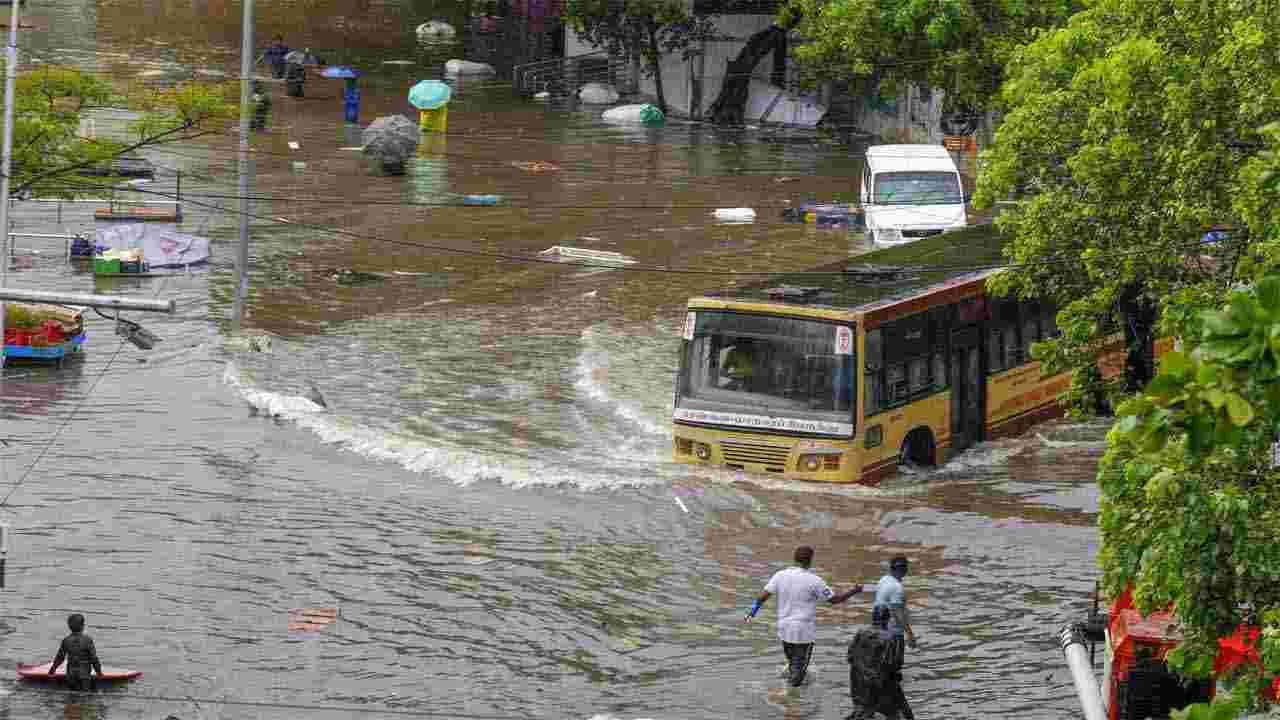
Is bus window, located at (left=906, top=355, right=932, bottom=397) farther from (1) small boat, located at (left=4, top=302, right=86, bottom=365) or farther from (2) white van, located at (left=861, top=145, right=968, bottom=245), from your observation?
(2) white van, located at (left=861, top=145, right=968, bottom=245)

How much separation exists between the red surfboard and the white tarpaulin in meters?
19.4

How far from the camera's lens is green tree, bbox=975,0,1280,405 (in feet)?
58.4

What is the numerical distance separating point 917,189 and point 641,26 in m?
19.0

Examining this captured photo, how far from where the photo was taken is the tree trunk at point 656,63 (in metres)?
55.9

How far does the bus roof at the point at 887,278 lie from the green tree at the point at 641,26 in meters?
27.2

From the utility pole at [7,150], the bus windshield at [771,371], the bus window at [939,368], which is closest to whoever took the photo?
the utility pole at [7,150]

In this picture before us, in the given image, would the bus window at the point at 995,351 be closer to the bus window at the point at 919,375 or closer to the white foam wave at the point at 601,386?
the bus window at the point at 919,375

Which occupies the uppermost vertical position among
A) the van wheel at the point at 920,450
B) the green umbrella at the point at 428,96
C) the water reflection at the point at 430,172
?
the green umbrella at the point at 428,96

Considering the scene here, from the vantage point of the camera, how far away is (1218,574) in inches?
422

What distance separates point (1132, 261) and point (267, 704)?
8.82 m

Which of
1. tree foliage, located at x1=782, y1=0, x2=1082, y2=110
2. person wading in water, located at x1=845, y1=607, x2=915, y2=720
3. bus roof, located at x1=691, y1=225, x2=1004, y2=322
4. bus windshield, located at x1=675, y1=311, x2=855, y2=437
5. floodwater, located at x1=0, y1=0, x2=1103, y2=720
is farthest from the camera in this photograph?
tree foliage, located at x1=782, y1=0, x2=1082, y2=110

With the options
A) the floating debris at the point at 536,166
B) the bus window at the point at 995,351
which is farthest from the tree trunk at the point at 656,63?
the bus window at the point at 995,351

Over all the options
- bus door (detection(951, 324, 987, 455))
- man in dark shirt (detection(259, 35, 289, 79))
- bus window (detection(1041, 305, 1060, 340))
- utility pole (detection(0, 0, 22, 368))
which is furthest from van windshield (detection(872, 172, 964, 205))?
man in dark shirt (detection(259, 35, 289, 79))

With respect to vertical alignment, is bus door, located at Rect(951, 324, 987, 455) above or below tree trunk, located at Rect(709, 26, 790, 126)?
below
